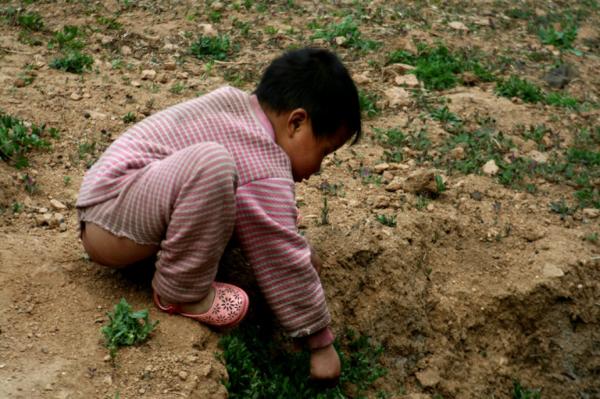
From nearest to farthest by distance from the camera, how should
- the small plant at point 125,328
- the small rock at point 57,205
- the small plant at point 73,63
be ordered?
the small plant at point 125,328 → the small rock at point 57,205 → the small plant at point 73,63

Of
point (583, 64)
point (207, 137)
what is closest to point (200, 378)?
point (207, 137)

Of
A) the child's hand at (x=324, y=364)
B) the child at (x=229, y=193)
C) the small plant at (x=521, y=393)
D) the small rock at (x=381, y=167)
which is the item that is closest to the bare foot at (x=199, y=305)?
the child at (x=229, y=193)

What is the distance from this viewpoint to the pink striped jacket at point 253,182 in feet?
9.37

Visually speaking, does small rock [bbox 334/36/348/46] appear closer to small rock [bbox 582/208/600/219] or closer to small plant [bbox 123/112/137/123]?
small plant [bbox 123/112/137/123]

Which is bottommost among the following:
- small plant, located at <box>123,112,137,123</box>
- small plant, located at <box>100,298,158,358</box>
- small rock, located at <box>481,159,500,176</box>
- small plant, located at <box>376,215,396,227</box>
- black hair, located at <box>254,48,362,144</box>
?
small rock, located at <box>481,159,500,176</box>

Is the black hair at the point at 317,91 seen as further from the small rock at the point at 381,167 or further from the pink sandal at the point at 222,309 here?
the small rock at the point at 381,167

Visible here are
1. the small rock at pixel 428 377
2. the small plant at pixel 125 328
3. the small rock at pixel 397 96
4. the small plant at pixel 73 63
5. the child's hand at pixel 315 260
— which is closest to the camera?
the small plant at pixel 125 328

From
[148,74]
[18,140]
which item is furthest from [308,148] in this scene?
[148,74]

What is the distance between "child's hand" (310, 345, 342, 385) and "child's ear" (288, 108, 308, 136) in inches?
35.2

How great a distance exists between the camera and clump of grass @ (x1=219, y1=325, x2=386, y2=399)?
2.99 meters

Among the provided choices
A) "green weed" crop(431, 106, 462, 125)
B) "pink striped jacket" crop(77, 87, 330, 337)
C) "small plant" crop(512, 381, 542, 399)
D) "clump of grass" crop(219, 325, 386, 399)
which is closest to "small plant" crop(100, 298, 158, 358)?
"clump of grass" crop(219, 325, 386, 399)

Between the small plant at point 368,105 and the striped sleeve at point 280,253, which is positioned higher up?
the striped sleeve at point 280,253

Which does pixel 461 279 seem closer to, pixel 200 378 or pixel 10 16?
pixel 200 378

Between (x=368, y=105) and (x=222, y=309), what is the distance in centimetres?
248
